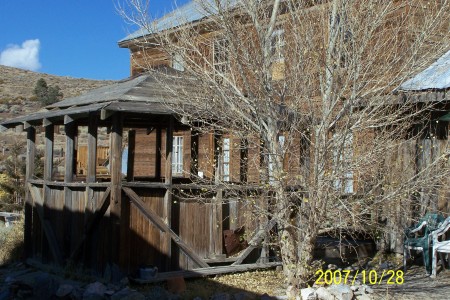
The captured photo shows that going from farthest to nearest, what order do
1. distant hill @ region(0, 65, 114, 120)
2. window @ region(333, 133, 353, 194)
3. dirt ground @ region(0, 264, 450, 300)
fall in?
distant hill @ region(0, 65, 114, 120) → dirt ground @ region(0, 264, 450, 300) → window @ region(333, 133, 353, 194)

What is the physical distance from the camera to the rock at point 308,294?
7383mm

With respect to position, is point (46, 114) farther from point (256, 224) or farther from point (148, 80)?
point (256, 224)

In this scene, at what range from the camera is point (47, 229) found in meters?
10.6

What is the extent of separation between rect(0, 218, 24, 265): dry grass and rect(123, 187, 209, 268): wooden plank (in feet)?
13.6

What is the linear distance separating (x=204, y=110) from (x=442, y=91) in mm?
4216

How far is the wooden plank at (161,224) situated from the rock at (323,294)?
104 inches

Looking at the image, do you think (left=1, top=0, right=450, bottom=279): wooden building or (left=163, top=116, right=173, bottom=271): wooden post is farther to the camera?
(left=163, top=116, right=173, bottom=271): wooden post

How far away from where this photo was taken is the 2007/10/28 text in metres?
8.49

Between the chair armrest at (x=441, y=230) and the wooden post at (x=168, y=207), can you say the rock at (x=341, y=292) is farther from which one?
the wooden post at (x=168, y=207)

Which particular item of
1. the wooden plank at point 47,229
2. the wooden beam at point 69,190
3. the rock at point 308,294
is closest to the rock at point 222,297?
the rock at point 308,294

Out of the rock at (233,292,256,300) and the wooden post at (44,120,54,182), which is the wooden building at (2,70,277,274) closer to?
the wooden post at (44,120,54,182)

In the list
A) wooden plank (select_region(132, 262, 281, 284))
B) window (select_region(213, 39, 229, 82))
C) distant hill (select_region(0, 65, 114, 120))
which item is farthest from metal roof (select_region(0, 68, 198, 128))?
distant hill (select_region(0, 65, 114, 120))

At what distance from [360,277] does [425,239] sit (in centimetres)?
126

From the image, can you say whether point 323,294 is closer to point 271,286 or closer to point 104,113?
point 271,286
